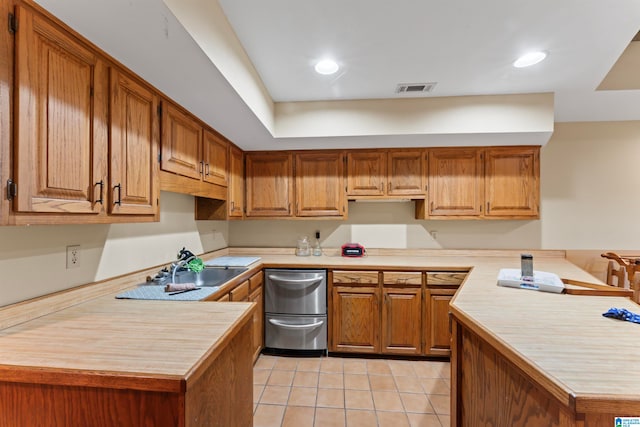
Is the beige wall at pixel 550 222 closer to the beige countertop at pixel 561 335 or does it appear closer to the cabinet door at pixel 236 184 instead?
the cabinet door at pixel 236 184

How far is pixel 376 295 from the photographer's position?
2.76m

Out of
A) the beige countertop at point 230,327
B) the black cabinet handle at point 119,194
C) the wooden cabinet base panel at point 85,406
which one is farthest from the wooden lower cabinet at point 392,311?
the wooden cabinet base panel at point 85,406

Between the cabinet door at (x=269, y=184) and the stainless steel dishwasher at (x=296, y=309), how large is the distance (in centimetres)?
76

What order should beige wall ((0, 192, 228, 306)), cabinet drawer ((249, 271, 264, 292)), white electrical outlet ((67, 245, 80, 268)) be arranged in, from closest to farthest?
1. beige wall ((0, 192, 228, 306))
2. white electrical outlet ((67, 245, 80, 268))
3. cabinet drawer ((249, 271, 264, 292))

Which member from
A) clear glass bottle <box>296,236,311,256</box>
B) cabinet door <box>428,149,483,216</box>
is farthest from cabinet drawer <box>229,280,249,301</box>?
cabinet door <box>428,149,483,216</box>

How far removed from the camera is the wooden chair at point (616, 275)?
2713 mm

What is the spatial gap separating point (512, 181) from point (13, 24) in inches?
141

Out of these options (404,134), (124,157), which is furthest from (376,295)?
(124,157)

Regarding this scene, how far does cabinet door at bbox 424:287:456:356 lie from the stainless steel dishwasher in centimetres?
95

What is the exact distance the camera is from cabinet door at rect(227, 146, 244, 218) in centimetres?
286

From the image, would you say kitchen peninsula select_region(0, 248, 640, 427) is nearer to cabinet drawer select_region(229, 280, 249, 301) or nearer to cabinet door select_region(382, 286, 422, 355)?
cabinet drawer select_region(229, 280, 249, 301)

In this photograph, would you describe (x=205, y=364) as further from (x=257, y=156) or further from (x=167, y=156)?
(x=257, y=156)

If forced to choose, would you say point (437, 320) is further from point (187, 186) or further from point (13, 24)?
point (13, 24)

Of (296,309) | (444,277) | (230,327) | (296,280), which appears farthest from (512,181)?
(230,327)
